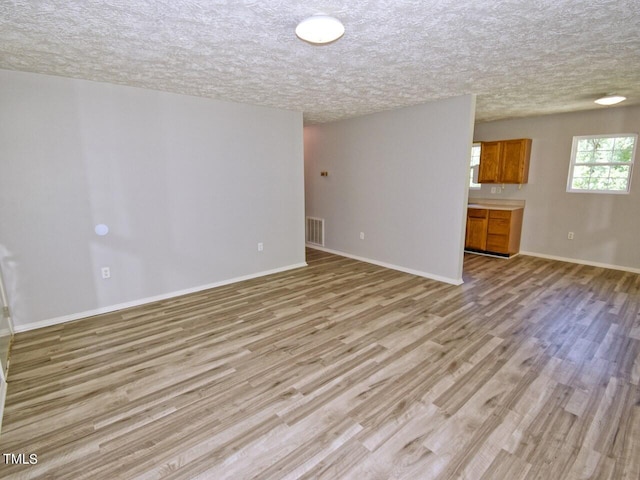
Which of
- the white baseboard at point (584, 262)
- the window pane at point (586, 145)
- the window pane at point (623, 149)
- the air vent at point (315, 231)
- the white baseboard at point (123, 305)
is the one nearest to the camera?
the white baseboard at point (123, 305)

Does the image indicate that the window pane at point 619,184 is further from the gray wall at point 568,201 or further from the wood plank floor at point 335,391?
the wood plank floor at point 335,391

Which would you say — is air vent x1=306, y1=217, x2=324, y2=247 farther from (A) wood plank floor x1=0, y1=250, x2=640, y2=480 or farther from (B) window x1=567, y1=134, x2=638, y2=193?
(B) window x1=567, y1=134, x2=638, y2=193

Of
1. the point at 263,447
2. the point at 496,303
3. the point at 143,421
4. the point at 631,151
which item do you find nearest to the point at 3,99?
the point at 143,421

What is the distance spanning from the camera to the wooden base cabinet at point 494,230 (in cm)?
545

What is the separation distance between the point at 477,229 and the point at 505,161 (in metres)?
1.28

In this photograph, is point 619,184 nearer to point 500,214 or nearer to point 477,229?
point 500,214

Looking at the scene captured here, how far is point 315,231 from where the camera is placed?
6.46 m

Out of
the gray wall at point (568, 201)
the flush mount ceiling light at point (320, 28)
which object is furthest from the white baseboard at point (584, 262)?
the flush mount ceiling light at point (320, 28)

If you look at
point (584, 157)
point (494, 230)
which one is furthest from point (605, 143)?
point (494, 230)

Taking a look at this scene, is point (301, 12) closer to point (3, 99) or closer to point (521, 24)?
point (521, 24)

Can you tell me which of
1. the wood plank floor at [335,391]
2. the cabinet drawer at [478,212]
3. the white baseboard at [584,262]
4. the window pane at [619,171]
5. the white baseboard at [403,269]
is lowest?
the wood plank floor at [335,391]

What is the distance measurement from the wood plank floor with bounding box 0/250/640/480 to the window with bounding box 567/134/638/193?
205 centimetres

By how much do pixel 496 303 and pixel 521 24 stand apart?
272 centimetres

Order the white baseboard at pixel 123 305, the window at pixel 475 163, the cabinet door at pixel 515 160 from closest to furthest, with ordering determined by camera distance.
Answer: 1. the white baseboard at pixel 123 305
2. the cabinet door at pixel 515 160
3. the window at pixel 475 163
